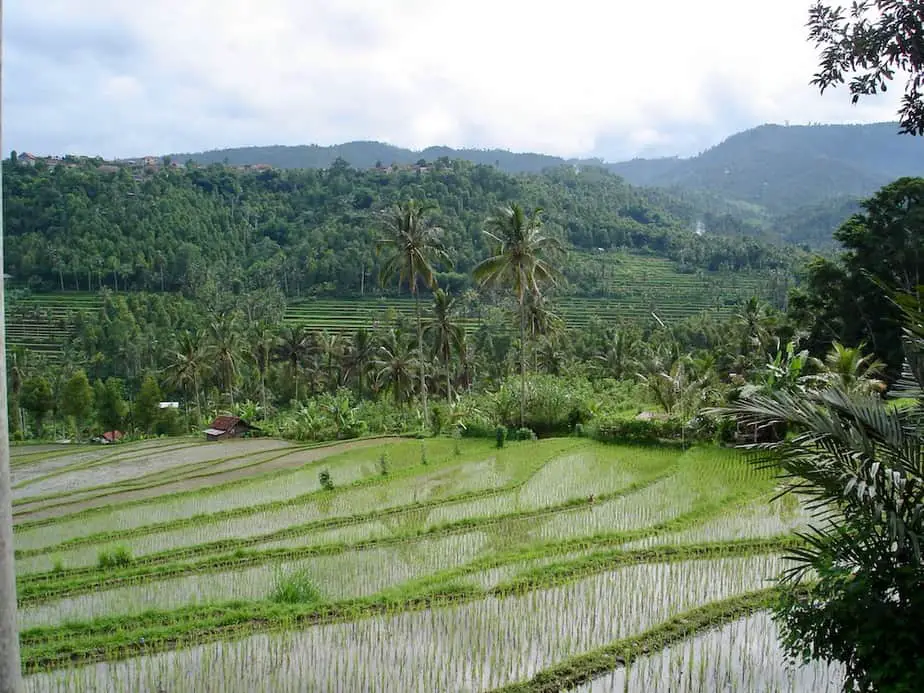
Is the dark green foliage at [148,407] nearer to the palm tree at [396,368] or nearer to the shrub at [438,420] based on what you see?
the palm tree at [396,368]

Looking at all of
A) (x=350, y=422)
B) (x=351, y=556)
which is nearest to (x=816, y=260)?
(x=350, y=422)

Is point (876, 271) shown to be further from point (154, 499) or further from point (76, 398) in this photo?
point (76, 398)

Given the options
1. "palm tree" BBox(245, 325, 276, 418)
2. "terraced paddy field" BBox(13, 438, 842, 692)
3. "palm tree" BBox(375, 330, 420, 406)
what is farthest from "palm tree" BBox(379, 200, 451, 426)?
Result: "palm tree" BBox(245, 325, 276, 418)

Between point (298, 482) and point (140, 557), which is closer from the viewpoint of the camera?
point (140, 557)

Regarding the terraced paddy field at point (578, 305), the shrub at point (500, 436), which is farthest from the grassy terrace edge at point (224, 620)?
the terraced paddy field at point (578, 305)

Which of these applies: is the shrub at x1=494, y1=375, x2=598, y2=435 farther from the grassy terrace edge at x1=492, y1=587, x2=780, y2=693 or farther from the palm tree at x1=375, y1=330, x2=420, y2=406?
the grassy terrace edge at x1=492, y1=587, x2=780, y2=693

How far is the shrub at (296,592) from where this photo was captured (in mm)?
11008

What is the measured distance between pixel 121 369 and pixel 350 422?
37.1 metres

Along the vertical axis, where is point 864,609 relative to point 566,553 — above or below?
above

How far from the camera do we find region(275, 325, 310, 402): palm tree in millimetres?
48062

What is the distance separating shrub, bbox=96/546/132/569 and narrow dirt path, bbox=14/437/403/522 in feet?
19.9

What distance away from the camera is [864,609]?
572cm

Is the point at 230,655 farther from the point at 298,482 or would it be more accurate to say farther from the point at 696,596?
the point at 298,482

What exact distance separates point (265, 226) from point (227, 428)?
7897 centimetres
